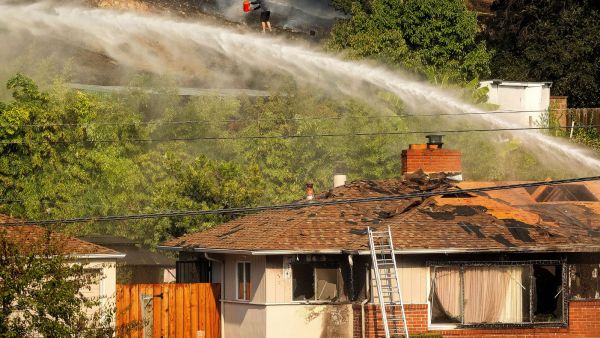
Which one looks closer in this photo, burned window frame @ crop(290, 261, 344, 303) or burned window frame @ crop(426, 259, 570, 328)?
burned window frame @ crop(426, 259, 570, 328)

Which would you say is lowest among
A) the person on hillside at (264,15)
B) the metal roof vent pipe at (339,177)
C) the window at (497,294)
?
the window at (497,294)

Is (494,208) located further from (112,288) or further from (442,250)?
(112,288)

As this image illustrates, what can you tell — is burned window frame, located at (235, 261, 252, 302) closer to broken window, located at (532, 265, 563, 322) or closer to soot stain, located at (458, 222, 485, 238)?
soot stain, located at (458, 222, 485, 238)

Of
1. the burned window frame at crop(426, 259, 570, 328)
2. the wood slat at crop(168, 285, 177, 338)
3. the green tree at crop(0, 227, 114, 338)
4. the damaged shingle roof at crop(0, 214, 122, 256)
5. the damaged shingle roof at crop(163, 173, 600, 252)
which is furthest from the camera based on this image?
the wood slat at crop(168, 285, 177, 338)

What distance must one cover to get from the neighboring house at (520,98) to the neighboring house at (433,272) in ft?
113

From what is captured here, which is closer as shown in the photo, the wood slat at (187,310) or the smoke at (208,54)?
the wood slat at (187,310)

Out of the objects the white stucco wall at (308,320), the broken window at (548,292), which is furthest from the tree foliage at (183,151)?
the broken window at (548,292)

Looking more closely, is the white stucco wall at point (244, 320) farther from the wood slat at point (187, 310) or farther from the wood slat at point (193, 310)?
the wood slat at point (187, 310)

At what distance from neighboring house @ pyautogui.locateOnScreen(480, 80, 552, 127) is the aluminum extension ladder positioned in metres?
38.2

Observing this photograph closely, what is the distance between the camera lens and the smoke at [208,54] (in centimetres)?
6450

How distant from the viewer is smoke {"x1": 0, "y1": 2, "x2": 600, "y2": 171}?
212 feet

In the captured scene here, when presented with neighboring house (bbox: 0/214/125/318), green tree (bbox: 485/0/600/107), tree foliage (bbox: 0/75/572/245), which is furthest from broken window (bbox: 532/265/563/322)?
green tree (bbox: 485/0/600/107)

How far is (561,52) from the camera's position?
75.6m

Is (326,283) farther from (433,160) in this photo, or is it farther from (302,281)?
(433,160)
